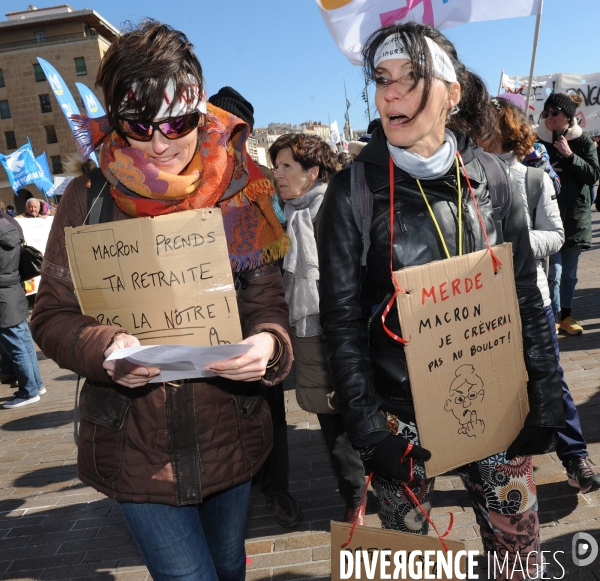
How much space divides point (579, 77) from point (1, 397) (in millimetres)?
10053

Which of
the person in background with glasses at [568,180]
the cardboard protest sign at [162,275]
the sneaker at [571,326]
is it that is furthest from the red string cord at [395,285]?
the sneaker at [571,326]

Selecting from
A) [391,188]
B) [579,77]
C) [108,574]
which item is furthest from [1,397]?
[579,77]

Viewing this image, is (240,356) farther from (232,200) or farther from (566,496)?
(566,496)

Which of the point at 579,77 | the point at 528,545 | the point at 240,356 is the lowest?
the point at 528,545

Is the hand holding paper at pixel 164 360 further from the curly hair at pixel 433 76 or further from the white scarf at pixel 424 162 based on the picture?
the curly hair at pixel 433 76

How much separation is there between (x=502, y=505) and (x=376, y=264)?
93 centimetres

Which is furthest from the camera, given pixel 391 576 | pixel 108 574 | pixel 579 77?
pixel 579 77

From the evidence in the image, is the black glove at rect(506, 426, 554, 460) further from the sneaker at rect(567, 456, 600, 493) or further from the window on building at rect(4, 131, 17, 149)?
the window on building at rect(4, 131, 17, 149)

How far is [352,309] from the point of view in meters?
1.92

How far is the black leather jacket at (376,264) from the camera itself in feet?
6.18

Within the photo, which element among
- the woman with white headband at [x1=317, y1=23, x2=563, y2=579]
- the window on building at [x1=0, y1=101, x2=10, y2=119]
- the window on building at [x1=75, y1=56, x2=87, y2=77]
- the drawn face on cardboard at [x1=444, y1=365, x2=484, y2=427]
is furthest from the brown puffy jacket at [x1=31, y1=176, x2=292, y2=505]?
the window on building at [x1=0, y1=101, x2=10, y2=119]

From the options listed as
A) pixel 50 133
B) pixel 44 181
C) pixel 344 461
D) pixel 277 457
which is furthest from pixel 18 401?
pixel 50 133

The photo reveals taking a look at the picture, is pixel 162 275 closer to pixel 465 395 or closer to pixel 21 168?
pixel 465 395

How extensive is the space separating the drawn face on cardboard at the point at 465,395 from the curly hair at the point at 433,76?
0.82 m
